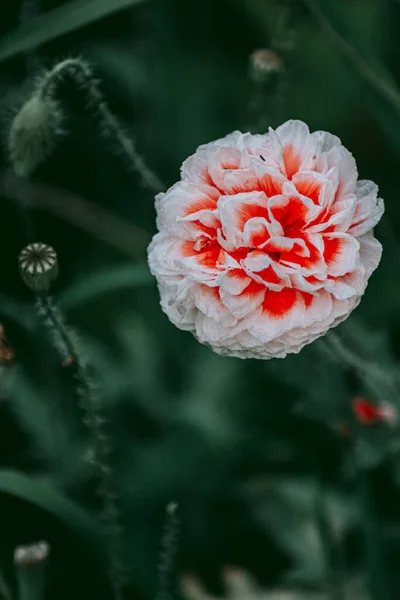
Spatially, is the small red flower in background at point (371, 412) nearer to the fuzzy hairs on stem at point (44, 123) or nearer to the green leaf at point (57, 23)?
the fuzzy hairs on stem at point (44, 123)

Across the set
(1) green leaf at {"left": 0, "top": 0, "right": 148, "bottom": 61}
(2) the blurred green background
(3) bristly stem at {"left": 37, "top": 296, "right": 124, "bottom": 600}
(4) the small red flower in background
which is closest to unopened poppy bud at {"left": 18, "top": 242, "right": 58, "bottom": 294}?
(3) bristly stem at {"left": 37, "top": 296, "right": 124, "bottom": 600}

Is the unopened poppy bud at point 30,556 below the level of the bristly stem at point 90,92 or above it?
below

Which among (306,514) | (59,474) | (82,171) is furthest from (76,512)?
(82,171)

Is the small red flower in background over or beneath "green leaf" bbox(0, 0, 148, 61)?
Answer: beneath

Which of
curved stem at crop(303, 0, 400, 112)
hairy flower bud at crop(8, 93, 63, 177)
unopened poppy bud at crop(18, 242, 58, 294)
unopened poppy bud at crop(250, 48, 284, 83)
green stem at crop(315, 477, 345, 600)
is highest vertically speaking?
curved stem at crop(303, 0, 400, 112)

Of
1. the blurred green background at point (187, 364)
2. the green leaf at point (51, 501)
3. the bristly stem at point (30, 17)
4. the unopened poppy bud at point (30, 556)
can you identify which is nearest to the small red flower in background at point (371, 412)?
the blurred green background at point (187, 364)

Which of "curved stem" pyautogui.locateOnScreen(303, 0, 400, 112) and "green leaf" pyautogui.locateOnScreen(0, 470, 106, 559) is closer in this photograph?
"green leaf" pyautogui.locateOnScreen(0, 470, 106, 559)

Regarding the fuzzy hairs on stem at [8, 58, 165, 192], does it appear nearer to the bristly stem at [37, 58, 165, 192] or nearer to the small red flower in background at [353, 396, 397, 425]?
the bristly stem at [37, 58, 165, 192]
